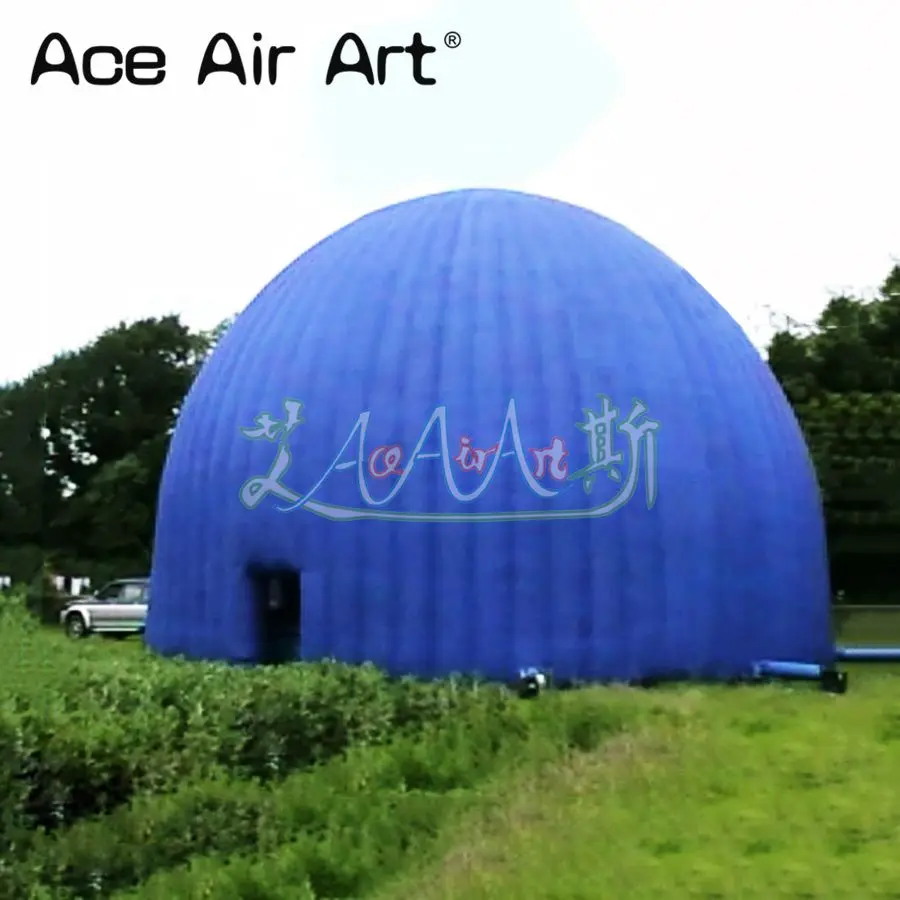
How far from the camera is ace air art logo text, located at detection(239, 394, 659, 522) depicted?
15.5 m

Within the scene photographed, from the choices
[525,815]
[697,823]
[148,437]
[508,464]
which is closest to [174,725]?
[525,815]

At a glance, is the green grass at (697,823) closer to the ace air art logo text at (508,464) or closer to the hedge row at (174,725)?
the hedge row at (174,725)

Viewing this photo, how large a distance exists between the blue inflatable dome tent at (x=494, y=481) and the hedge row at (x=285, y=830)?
4.70 metres

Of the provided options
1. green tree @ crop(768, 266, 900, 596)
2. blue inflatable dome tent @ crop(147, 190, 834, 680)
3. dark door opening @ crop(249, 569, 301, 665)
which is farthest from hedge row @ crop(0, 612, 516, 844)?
green tree @ crop(768, 266, 900, 596)

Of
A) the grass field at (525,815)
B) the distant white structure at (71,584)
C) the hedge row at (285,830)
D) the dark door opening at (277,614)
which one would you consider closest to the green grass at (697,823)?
the grass field at (525,815)

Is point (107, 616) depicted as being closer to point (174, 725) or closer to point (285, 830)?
point (174, 725)

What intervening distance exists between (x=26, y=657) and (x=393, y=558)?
6.06 m

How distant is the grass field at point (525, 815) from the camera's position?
6547mm

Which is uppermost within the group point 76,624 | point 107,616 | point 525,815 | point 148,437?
point 148,437

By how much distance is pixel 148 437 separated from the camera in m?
45.2

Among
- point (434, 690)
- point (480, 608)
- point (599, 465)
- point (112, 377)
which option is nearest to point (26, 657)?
point (434, 690)

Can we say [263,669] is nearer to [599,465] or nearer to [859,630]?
[599,465]

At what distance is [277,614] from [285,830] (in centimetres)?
829

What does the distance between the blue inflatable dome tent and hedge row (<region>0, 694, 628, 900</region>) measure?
15.4 ft
